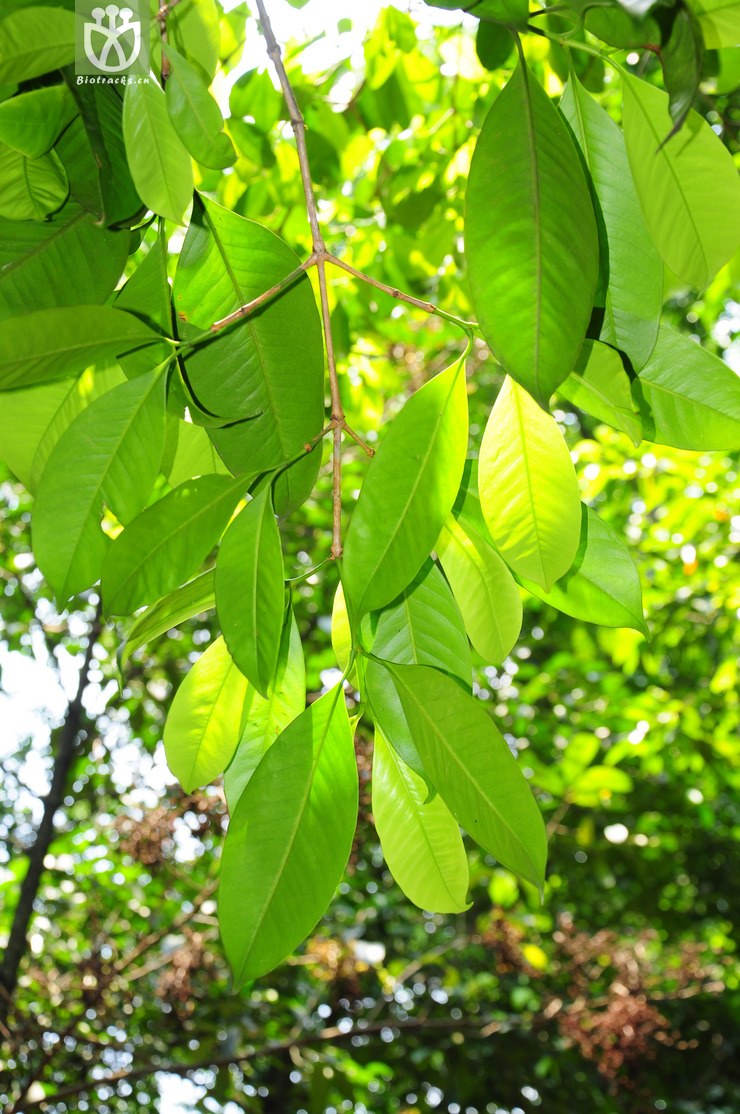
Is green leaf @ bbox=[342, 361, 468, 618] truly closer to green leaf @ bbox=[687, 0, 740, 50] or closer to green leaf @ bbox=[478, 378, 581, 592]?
green leaf @ bbox=[478, 378, 581, 592]

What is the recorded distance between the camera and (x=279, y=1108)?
8.41 ft


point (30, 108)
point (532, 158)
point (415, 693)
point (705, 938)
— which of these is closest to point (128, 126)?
point (30, 108)

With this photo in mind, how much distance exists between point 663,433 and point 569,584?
9 cm

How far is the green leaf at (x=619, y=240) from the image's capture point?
→ 0.46 m

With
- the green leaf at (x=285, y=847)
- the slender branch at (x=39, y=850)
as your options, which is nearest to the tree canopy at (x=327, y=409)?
the green leaf at (x=285, y=847)

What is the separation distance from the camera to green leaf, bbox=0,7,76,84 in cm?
40

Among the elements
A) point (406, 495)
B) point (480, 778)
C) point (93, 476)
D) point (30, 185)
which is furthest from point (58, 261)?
point (480, 778)

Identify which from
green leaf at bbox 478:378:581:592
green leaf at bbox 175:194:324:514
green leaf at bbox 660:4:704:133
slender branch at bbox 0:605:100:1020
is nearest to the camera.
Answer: green leaf at bbox 660:4:704:133

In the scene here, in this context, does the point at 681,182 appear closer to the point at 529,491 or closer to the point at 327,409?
the point at 529,491

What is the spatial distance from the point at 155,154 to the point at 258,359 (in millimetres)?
129

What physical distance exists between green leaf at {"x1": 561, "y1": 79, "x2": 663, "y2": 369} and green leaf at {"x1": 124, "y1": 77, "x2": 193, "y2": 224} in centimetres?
19

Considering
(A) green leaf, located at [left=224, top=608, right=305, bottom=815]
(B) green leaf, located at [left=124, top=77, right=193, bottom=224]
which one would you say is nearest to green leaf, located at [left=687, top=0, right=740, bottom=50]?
(B) green leaf, located at [left=124, top=77, right=193, bottom=224]

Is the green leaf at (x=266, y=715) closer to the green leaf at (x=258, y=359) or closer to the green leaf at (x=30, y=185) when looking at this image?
the green leaf at (x=258, y=359)

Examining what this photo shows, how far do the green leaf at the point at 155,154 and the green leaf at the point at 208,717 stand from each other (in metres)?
0.22
